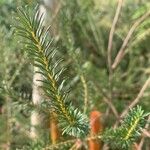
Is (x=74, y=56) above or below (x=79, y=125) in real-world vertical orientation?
above

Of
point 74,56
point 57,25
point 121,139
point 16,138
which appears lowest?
point 121,139

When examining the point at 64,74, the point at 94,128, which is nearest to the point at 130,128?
the point at 64,74

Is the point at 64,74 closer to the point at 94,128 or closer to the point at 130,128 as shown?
the point at 130,128

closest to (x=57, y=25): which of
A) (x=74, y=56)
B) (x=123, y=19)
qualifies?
(x=74, y=56)

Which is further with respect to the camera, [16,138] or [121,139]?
[16,138]

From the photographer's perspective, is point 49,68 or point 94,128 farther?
point 94,128

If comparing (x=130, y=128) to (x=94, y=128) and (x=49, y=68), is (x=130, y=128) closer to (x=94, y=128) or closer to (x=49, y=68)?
(x=49, y=68)

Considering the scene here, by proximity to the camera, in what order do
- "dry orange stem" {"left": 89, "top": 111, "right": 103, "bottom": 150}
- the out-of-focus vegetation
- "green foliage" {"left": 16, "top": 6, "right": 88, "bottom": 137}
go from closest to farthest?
1. "green foliage" {"left": 16, "top": 6, "right": 88, "bottom": 137}
2. the out-of-focus vegetation
3. "dry orange stem" {"left": 89, "top": 111, "right": 103, "bottom": 150}

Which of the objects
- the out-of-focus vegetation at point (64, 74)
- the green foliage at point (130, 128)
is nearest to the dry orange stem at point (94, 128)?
the out-of-focus vegetation at point (64, 74)

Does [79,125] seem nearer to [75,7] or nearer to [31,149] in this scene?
[31,149]

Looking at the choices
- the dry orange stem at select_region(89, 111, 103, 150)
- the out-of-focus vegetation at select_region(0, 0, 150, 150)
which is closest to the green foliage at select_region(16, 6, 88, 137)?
the out-of-focus vegetation at select_region(0, 0, 150, 150)

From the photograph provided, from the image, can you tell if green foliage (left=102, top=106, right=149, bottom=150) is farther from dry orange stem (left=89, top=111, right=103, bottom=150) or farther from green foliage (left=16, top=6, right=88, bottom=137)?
dry orange stem (left=89, top=111, right=103, bottom=150)
